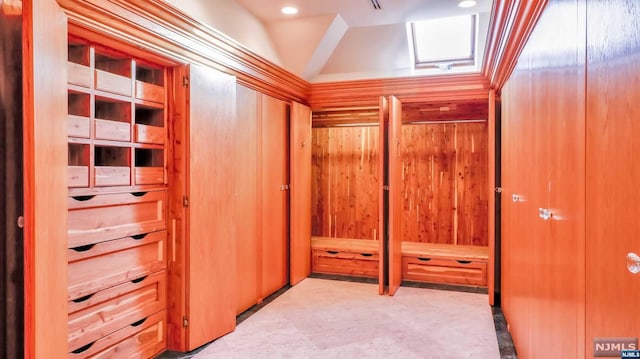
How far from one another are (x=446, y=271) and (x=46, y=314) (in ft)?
11.7

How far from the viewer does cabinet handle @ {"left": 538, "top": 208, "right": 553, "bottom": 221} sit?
1542mm

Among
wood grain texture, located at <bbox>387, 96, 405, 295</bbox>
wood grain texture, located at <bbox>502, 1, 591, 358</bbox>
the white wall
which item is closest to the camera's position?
wood grain texture, located at <bbox>502, 1, 591, 358</bbox>

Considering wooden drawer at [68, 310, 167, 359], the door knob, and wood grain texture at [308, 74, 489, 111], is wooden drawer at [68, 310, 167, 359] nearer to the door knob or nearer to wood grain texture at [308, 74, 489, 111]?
the door knob

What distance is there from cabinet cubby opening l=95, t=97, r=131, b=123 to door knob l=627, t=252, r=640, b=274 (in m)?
2.32

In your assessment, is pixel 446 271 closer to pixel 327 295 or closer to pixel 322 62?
pixel 327 295

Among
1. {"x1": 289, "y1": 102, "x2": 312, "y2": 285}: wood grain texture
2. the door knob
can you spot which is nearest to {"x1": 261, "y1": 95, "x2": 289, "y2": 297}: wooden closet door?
{"x1": 289, "y1": 102, "x2": 312, "y2": 285}: wood grain texture

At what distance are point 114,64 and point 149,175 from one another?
674 mm

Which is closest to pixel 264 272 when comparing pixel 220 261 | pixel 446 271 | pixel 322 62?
pixel 220 261

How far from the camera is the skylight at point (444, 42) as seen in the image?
4.39 metres

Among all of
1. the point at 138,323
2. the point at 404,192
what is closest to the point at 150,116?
the point at 138,323

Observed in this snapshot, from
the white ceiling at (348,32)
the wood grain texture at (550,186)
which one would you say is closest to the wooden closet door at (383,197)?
the white ceiling at (348,32)

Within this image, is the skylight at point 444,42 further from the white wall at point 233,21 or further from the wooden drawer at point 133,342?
the wooden drawer at point 133,342

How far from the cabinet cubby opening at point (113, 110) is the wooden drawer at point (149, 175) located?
30cm
